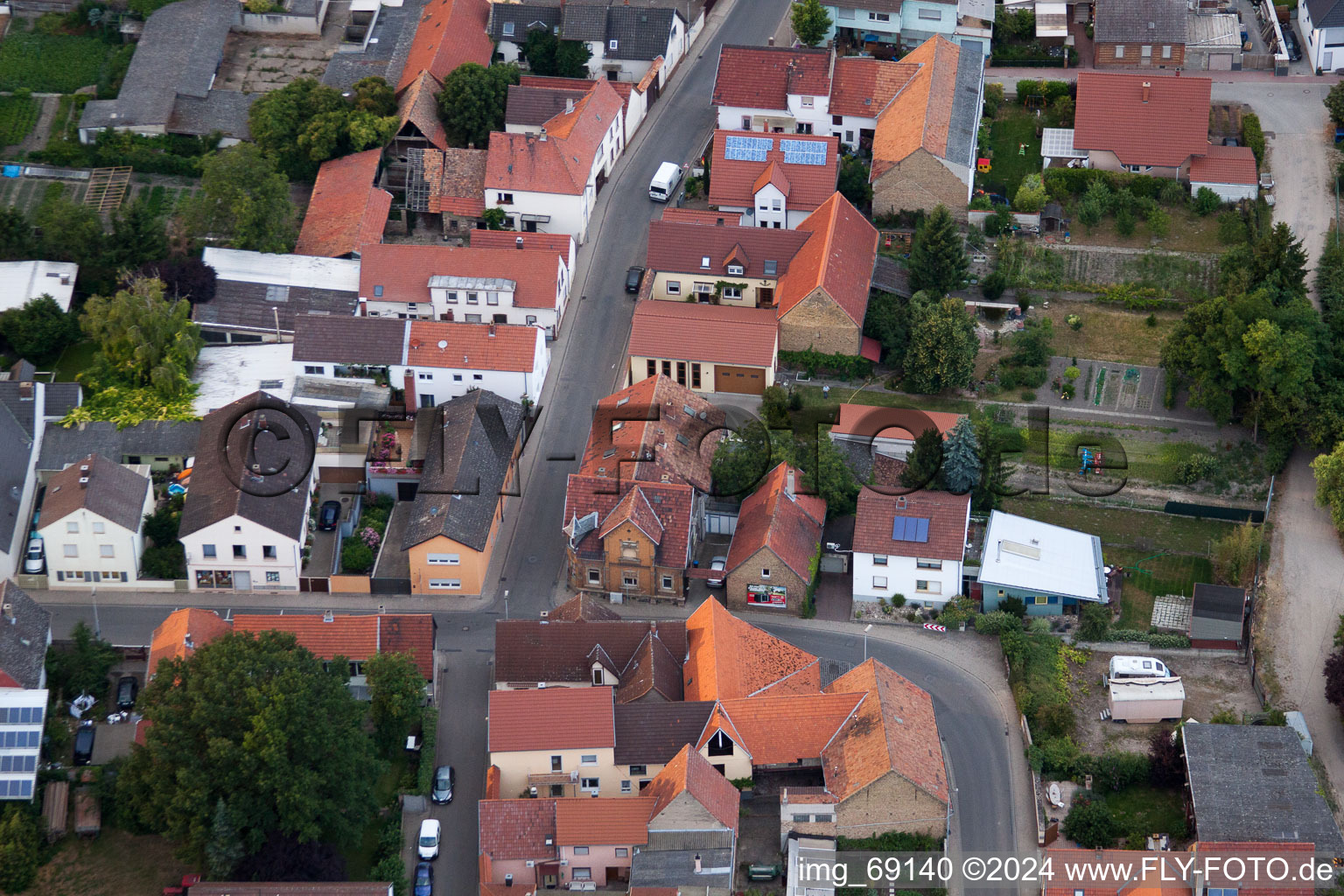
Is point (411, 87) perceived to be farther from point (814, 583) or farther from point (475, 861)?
point (475, 861)

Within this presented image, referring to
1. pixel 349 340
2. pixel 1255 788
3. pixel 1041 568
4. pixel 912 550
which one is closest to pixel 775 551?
pixel 912 550

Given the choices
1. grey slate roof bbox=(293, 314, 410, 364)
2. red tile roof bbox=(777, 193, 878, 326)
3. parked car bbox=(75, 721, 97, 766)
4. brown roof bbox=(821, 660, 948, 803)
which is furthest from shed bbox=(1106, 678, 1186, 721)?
parked car bbox=(75, 721, 97, 766)

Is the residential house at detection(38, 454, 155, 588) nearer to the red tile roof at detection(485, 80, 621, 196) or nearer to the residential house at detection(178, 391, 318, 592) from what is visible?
the residential house at detection(178, 391, 318, 592)

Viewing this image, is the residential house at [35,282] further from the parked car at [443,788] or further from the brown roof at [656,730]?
the brown roof at [656,730]

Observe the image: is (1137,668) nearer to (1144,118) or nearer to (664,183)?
(1144,118)

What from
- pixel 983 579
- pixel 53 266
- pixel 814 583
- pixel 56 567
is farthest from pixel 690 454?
pixel 53 266
